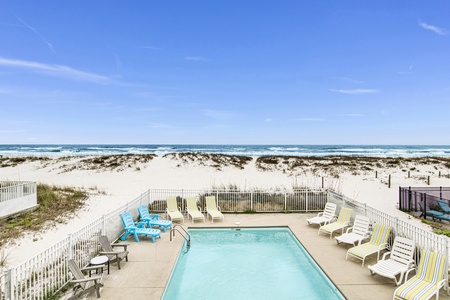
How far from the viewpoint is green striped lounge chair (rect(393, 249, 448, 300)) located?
5048mm

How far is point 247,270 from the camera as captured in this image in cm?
749

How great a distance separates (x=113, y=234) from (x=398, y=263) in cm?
808

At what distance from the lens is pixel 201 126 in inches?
2862

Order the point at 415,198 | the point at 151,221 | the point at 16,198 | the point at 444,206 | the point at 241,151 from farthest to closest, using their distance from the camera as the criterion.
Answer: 1. the point at 241,151
2. the point at 415,198
3. the point at 16,198
4. the point at 444,206
5. the point at 151,221

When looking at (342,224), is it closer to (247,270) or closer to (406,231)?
(406,231)

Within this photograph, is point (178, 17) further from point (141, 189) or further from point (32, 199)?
point (32, 199)

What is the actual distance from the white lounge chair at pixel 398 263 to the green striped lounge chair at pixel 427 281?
0.45 metres

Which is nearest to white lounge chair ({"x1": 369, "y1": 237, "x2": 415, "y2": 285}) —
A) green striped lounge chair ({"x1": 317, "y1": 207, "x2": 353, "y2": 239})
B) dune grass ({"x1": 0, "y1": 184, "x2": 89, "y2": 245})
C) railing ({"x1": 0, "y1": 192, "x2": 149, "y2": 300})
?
green striped lounge chair ({"x1": 317, "y1": 207, "x2": 353, "y2": 239})

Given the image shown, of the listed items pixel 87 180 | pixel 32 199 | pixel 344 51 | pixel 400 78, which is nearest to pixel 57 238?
pixel 32 199

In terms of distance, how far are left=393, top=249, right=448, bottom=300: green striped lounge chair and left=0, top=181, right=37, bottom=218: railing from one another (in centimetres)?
1357

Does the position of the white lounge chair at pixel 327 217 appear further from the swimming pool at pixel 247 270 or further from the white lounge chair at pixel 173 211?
the white lounge chair at pixel 173 211

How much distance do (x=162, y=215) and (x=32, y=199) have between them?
620cm

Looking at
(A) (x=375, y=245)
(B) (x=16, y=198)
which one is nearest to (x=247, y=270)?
(A) (x=375, y=245)

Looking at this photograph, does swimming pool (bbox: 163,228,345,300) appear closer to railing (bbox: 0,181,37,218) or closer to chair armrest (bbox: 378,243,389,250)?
chair armrest (bbox: 378,243,389,250)
